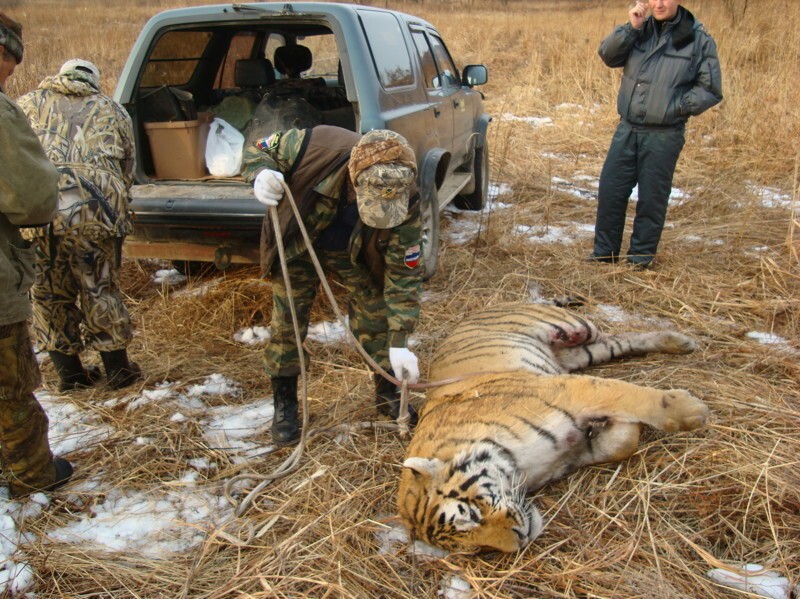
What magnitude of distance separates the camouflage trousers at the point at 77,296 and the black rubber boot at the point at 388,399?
5.06 feet

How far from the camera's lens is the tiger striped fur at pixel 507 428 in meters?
2.25

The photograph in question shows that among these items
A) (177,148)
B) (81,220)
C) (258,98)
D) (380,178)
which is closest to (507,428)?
(380,178)

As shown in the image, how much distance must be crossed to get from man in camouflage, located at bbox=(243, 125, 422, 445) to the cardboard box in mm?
2130

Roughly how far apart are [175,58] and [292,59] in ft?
4.02

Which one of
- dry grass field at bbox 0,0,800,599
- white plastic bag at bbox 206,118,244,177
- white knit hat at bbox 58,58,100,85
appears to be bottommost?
dry grass field at bbox 0,0,800,599

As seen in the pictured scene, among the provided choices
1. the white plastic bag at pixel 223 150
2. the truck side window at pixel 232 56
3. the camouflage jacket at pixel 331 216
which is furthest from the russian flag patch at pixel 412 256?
the truck side window at pixel 232 56

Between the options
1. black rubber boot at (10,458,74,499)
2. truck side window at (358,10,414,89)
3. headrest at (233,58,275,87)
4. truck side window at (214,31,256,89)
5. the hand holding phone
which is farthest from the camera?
truck side window at (214,31,256,89)

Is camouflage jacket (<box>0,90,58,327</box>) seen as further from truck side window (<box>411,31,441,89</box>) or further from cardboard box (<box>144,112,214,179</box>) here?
truck side window (<box>411,31,441,89</box>)

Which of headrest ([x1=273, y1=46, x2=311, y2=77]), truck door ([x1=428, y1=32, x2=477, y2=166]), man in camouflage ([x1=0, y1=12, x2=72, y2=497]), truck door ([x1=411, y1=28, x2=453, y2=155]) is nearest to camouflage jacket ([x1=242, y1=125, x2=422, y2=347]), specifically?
man in camouflage ([x1=0, y1=12, x2=72, y2=497])

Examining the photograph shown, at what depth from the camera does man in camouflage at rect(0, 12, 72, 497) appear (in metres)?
2.32

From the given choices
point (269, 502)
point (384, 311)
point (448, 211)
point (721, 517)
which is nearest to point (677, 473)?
point (721, 517)

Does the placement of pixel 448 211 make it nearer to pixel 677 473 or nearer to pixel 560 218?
pixel 560 218

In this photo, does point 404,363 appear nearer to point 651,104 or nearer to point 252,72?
point 651,104

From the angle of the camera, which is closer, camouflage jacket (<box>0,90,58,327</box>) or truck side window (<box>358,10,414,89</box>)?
camouflage jacket (<box>0,90,58,327</box>)
